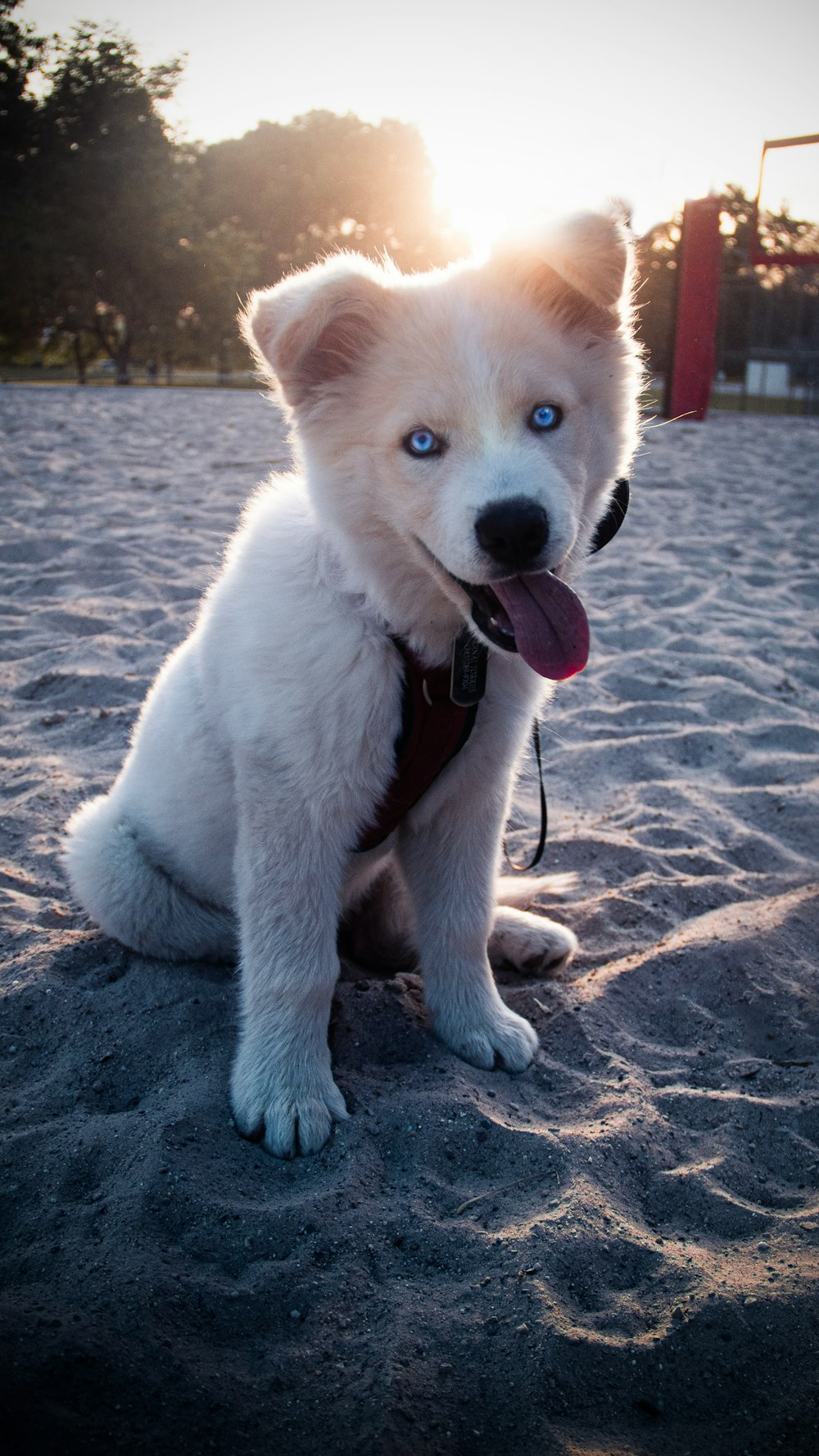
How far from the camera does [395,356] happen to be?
210 cm

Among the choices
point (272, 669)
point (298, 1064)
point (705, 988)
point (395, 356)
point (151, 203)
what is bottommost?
point (705, 988)

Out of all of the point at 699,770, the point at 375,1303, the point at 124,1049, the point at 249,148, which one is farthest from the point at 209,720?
the point at 249,148

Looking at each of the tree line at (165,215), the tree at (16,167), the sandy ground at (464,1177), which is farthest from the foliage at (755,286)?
the sandy ground at (464,1177)

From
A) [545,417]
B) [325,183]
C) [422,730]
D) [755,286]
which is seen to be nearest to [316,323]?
[545,417]

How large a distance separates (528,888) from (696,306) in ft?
50.6

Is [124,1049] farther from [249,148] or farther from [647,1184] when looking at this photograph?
[249,148]

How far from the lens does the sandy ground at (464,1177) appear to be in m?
1.50

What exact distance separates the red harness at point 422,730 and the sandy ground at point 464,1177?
2.26ft

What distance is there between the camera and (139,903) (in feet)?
8.51

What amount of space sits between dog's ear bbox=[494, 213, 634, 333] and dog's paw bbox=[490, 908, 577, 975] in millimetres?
1611

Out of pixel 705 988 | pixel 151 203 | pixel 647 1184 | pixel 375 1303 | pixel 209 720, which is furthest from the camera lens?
pixel 151 203

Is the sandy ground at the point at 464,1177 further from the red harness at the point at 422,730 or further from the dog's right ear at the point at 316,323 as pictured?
the dog's right ear at the point at 316,323

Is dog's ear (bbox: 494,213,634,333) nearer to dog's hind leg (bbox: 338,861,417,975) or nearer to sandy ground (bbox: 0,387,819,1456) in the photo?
dog's hind leg (bbox: 338,861,417,975)

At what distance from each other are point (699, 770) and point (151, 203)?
28603 millimetres
